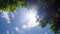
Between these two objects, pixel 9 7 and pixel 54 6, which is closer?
pixel 54 6

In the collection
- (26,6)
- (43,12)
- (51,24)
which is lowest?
(51,24)

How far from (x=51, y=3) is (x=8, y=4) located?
223cm

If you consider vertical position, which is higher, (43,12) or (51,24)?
(43,12)

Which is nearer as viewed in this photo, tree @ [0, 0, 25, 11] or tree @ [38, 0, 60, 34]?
tree @ [38, 0, 60, 34]

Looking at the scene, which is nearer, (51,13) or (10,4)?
(51,13)

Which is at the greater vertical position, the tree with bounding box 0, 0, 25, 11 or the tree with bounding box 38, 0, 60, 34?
the tree with bounding box 0, 0, 25, 11

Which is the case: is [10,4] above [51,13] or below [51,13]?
above

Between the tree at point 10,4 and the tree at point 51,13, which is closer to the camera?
the tree at point 51,13

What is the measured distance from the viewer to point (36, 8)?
7.94m

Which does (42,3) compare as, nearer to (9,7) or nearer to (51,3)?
(51,3)

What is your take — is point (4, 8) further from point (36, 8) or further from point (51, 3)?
point (51, 3)

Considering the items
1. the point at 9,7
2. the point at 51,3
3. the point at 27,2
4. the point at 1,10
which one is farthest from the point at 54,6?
the point at 1,10

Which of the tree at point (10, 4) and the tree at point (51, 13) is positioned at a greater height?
the tree at point (10, 4)

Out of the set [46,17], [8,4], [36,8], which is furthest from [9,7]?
[46,17]
